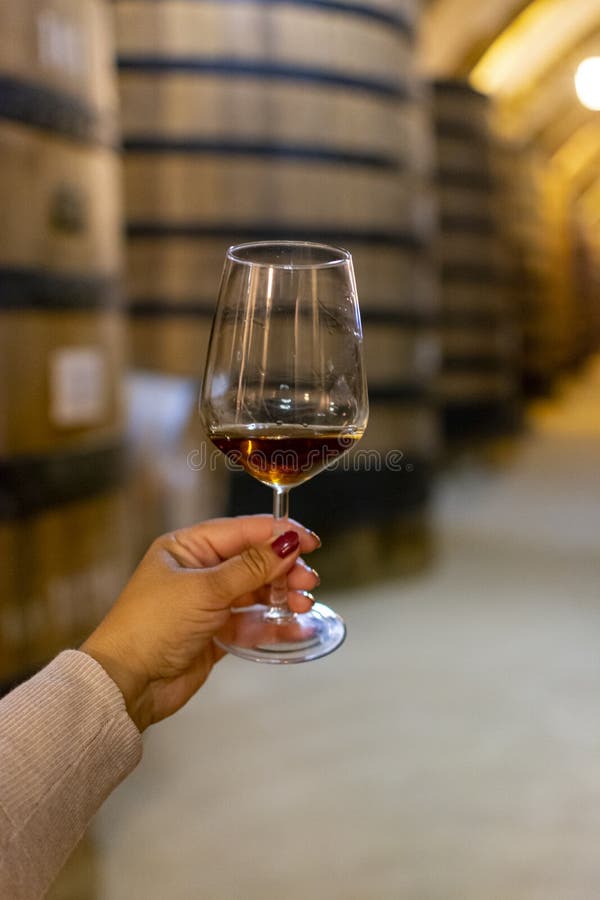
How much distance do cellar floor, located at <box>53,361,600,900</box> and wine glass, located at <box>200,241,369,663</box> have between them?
0.73 m

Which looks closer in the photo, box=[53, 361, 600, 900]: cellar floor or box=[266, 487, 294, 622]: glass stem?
box=[266, 487, 294, 622]: glass stem

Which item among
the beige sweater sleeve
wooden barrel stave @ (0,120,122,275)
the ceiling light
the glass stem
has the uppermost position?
the ceiling light

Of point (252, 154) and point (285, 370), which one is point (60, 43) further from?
point (252, 154)

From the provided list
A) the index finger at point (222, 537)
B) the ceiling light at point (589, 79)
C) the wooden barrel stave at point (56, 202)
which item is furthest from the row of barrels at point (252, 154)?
the ceiling light at point (589, 79)

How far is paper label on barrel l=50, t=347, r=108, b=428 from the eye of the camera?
6.80 ft

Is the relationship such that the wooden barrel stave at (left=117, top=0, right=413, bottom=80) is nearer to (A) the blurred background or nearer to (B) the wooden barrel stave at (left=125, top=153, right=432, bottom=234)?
(A) the blurred background

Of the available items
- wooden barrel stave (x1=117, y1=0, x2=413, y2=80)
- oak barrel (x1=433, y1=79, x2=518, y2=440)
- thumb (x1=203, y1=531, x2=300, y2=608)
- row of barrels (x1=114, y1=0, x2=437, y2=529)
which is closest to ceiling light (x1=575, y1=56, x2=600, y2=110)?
oak barrel (x1=433, y1=79, x2=518, y2=440)

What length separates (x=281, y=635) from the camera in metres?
0.98

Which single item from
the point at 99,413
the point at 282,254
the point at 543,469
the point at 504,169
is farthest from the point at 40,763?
the point at 504,169

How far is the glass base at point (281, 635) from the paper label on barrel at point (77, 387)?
115cm

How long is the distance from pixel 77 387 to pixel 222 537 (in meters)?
1.18

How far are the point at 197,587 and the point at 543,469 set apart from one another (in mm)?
6093

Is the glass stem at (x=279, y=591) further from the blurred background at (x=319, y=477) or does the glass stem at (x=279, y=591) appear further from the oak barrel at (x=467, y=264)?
the oak barrel at (x=467, y=264)

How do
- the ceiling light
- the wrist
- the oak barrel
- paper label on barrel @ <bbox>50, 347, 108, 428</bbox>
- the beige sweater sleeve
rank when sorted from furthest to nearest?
the ceiling light, the oak barrel, paper label on barrel @ <bbox>50, 347, 108, 428</bbox>, the wrist, the beige sweater sleeve
